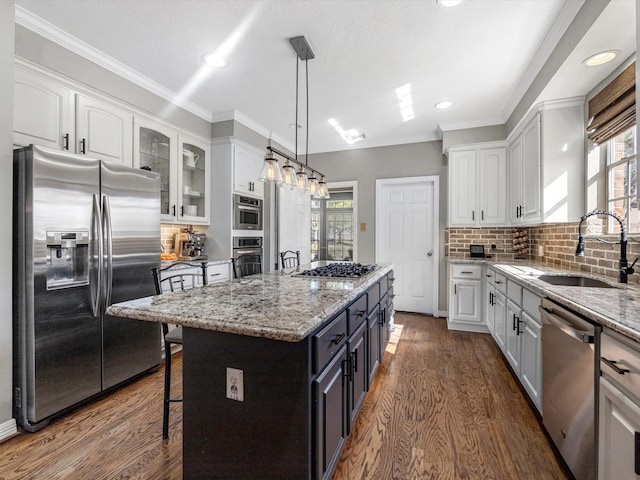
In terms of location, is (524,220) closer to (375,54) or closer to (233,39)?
(375,54)

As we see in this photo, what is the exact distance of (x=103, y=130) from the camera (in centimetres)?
263

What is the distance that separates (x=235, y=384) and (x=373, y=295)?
4.31ft

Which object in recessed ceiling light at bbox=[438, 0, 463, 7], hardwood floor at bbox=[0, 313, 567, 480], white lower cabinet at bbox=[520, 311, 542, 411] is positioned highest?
recessed ceiling light at bbox=[438, 0, 463, 7]

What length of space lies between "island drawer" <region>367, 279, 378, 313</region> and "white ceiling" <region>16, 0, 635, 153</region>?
6.21 ft

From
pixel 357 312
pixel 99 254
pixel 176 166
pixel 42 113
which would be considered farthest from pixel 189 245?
pixel 357 312

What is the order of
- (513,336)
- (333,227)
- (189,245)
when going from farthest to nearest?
1. (333,227)
2. (189,245)
3. (513,336)

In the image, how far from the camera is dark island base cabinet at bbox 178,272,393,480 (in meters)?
1.15

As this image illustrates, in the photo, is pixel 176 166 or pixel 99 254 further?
pixel 176 166

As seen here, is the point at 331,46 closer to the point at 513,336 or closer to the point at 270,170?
the point at 270,170

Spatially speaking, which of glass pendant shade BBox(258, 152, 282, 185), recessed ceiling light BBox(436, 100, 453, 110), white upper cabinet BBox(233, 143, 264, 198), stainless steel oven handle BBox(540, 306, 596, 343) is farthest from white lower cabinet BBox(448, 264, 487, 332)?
white upper cabinet BBox(233, 143, 264, 198)

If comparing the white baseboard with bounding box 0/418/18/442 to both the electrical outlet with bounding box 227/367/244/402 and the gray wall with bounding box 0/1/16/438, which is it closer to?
the gray wall with bounding box 0/1/16/438

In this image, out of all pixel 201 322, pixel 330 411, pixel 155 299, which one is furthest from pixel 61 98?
pixel 330 411

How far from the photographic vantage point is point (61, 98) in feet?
7.68

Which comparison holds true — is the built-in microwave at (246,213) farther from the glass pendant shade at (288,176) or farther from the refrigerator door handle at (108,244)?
the refrigerator door handle at (108,244)
